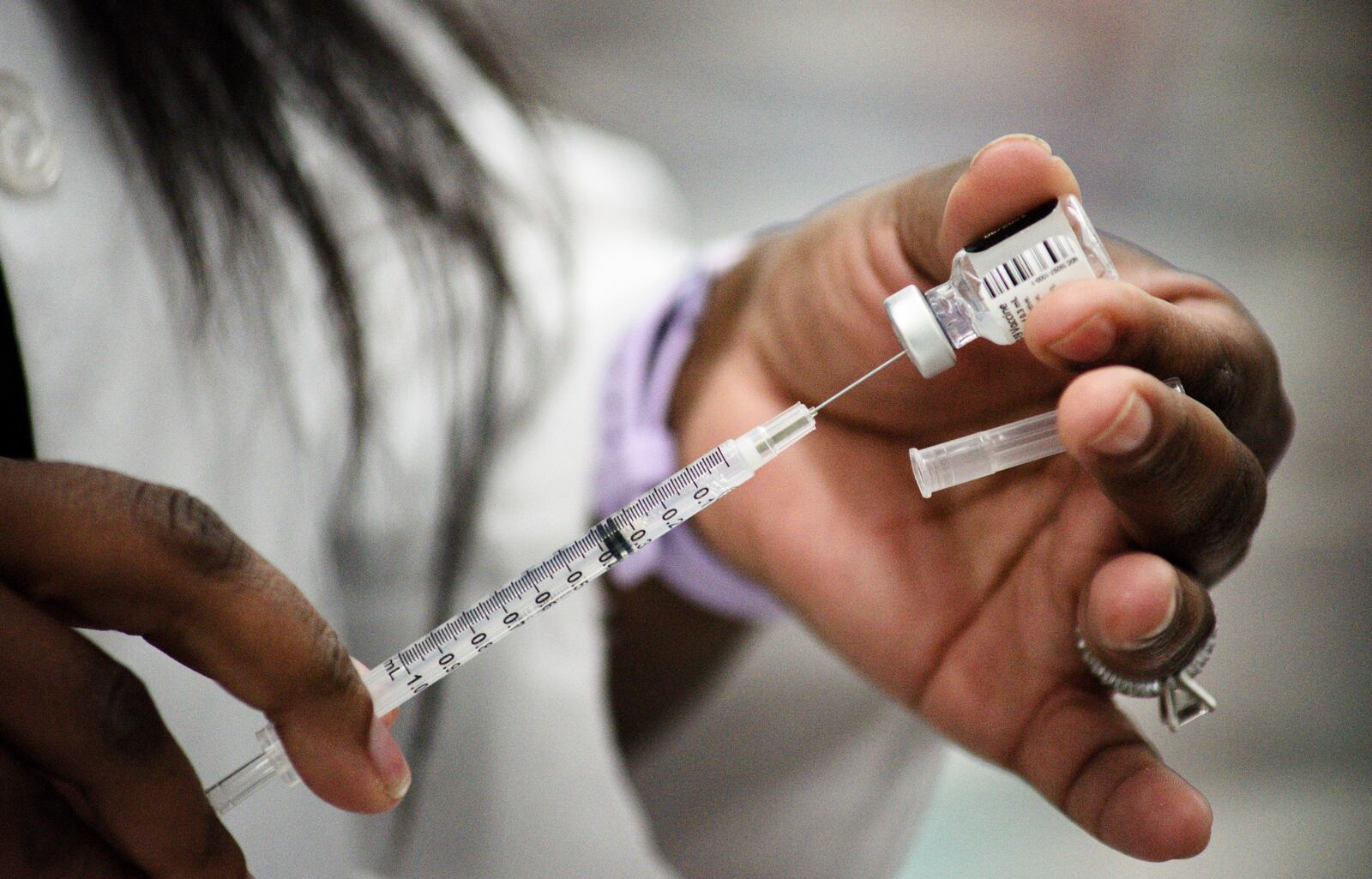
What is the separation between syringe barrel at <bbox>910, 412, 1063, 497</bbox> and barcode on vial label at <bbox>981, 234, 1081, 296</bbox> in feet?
0.26

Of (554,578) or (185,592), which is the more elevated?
(185,592)

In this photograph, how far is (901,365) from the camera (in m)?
0.51

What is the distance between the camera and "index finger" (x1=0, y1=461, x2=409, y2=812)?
350mm

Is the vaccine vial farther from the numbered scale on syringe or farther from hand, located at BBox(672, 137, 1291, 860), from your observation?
the numbered scale on syringe

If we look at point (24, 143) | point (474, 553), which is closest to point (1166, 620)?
point (474, 553)

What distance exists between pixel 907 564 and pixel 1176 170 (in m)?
0.83

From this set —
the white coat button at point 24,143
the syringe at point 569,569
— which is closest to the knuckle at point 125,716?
the syringe at point 569,569

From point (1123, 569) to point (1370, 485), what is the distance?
76 centimetres

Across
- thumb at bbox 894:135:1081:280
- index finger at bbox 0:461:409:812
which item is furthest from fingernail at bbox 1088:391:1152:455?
index finger at bbox 0:461:409:812

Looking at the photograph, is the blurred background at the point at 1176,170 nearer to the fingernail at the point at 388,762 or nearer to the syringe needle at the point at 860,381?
the syringe needle at the point at 860,381

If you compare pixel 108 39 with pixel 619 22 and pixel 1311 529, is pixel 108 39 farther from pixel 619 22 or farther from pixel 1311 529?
pixel 1311 529

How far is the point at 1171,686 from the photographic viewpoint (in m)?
0.44

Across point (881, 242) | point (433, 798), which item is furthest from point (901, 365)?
point (433, 798)

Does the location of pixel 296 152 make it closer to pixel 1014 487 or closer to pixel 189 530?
pixel 189 530
